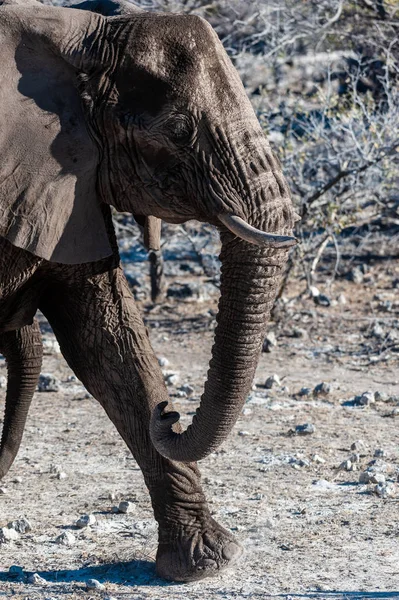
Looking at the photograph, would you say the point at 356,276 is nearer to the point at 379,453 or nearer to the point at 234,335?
the point at 379,453

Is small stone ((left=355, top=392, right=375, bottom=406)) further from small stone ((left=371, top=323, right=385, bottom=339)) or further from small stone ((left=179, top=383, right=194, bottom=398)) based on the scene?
small stone ((left=371, top=323, right=385, bottom=339))

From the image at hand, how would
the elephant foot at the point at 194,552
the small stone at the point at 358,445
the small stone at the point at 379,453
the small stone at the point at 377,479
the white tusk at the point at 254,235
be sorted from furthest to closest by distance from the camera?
the small stone at the point at 358,445 < the small stone at the point at 379,453 < the small stone at the point at 377,479 < the elephant foot at the point at 194,552 < the white tusk at the point at 254,235

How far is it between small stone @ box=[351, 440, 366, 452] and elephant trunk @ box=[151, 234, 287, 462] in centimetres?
224

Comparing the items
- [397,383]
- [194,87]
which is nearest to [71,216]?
[194,87]

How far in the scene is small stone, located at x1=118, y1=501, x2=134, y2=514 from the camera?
5.59 m

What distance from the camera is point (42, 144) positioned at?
177 inches

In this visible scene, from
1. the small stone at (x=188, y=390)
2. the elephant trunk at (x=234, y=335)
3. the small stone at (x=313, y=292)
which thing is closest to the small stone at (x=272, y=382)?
the small stone at (x=188, y=390)

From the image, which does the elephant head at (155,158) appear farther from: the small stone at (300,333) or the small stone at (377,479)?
the small stone at (300,333)

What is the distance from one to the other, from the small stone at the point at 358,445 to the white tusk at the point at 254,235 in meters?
2.57

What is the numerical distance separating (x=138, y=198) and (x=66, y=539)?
5.10 feet

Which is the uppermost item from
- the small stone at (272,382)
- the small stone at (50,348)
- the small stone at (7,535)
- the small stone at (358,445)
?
the small stone at (358,445)

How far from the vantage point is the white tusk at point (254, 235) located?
13.3 feet

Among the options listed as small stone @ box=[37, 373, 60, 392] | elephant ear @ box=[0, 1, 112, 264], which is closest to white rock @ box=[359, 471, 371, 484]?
elephant ear @ box=[0, 1, 112, 264]

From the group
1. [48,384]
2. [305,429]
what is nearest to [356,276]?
[48,384]
